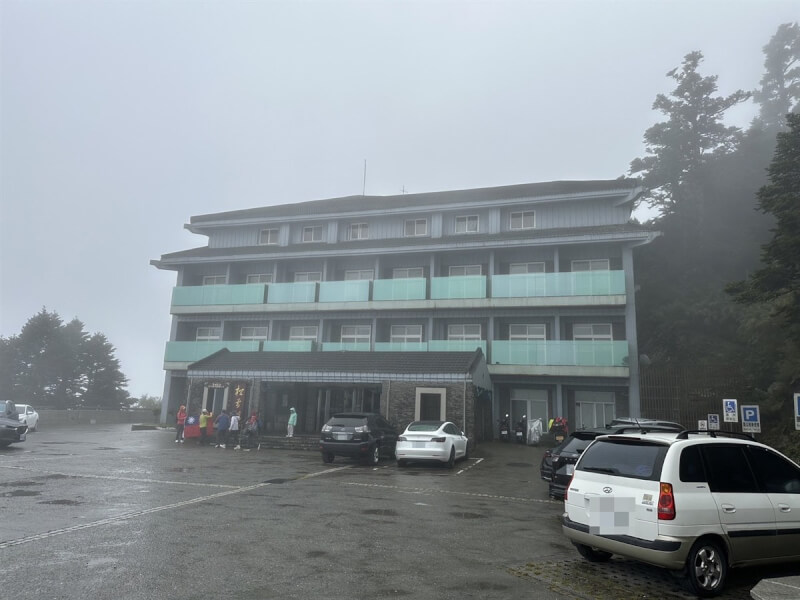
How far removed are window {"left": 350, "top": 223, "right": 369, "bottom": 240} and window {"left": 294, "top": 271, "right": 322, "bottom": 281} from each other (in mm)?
3119

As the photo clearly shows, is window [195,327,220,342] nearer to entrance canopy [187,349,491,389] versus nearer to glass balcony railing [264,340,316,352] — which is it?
glass balcony railing [264,340,316,352]

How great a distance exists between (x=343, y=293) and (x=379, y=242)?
3587 mm

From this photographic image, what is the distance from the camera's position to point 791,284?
54.5 feet

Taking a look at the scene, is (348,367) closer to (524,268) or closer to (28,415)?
(524,268)

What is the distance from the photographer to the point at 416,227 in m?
32.8

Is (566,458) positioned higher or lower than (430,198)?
lower

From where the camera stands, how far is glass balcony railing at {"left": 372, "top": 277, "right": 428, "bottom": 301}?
29047 millimetres

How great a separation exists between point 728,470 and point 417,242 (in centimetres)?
2478

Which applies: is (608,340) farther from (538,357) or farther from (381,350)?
(381,350)

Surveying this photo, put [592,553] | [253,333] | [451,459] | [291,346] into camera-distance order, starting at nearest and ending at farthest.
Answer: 1. [592,553]
2. [451,459]
3. [291,346]
4. [253,333]

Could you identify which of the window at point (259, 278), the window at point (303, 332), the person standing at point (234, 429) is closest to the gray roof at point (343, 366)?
the person standing at point (234, 429)

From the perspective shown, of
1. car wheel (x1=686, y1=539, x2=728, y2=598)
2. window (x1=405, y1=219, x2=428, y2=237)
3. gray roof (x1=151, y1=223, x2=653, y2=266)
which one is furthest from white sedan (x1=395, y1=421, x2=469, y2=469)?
window (x1=405, y1=219, x2=428, y2=237)

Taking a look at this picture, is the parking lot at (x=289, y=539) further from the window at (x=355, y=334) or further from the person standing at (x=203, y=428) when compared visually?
the window at (x=355, y=334)

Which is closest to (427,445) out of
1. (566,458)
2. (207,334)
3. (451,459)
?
(451,459)
